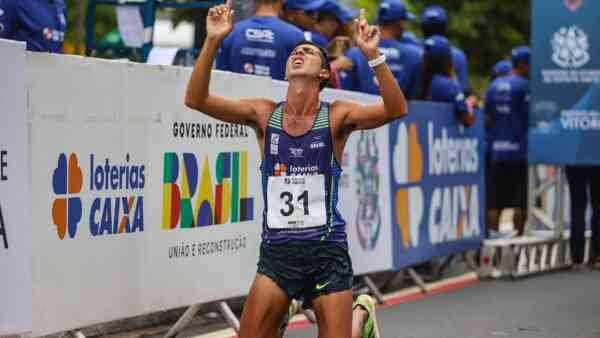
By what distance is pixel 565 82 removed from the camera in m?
13.7

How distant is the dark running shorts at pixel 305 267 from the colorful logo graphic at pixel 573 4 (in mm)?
7392

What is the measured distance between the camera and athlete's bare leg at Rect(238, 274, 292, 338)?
6.65m

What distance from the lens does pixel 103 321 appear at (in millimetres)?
7887

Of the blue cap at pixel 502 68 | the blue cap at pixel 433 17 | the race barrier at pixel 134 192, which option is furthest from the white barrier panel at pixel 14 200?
the blue cap at pixel 502 68

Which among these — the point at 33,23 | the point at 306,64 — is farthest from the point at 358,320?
the point at 33,23

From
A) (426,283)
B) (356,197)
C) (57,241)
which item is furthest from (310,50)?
(426,283)

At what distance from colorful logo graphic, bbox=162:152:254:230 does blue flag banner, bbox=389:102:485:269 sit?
106 inches

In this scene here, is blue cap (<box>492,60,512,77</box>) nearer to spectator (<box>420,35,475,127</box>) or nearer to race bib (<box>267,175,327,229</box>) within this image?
spectator (<box>420,35,475,127</box>)

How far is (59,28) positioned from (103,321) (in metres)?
2.17

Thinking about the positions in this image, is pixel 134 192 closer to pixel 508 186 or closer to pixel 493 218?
pixel 508 186

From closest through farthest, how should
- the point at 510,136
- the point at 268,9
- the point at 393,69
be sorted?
the point at 268,9 → the point at 393,69 → the point at 510,136

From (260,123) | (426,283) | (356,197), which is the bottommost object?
(426,283)

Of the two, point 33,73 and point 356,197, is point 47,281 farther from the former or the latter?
point 356,197

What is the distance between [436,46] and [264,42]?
10.6 ft
